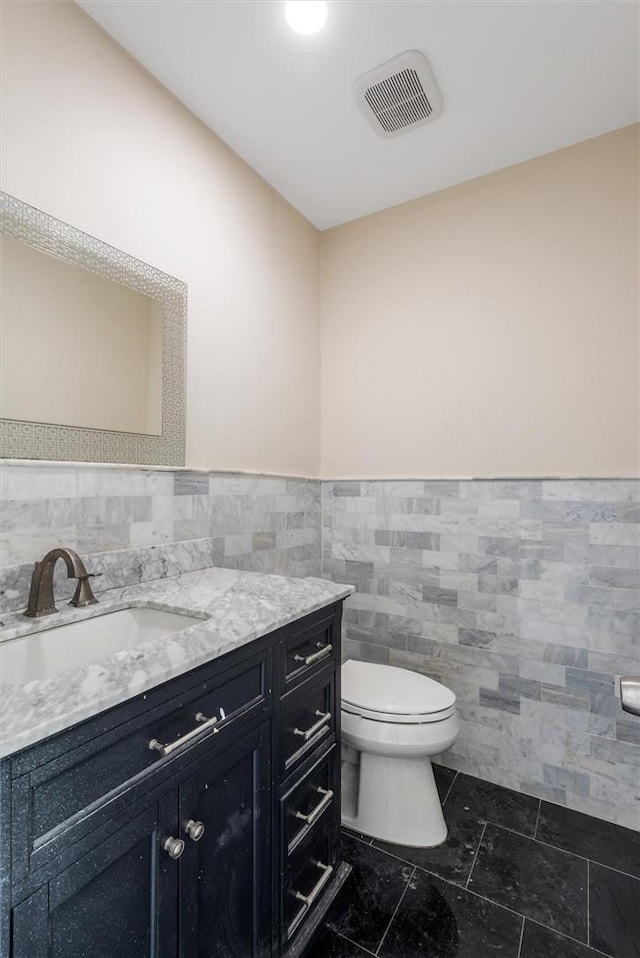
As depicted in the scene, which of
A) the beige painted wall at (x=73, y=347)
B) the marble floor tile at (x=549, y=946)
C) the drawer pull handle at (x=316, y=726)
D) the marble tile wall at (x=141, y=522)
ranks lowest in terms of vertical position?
the marble floor tile at (x=549, y=946)

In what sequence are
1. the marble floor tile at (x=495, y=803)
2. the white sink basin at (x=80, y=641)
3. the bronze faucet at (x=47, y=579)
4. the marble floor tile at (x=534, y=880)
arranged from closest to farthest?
the white sink basin at (x=80, y=641), the bronze faucet at (x=47, y=579), the marble floor tile at (x=534, y=880), the marble floor tile at (x=495, y=803)

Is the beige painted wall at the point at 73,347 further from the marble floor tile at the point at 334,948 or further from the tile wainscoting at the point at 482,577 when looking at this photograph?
the marble floor tile at the point at 334,948

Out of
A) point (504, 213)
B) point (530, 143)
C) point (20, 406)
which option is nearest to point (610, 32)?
point (530, 143)

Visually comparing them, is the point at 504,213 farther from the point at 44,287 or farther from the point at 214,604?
the point at 214,604

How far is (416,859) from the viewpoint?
153 cm

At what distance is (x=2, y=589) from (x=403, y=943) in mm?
1456

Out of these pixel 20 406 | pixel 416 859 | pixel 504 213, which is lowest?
pixel 416 859

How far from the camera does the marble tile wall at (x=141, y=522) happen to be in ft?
3.83

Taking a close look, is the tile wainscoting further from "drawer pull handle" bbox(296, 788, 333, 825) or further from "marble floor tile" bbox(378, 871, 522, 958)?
"drawer pull handle" bbox(296, 788, 333, 825)

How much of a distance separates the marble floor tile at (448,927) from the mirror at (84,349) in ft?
5.22

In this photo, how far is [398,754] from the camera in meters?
1.55

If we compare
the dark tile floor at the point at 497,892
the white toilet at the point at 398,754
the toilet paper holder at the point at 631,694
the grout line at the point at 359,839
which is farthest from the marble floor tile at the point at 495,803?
the toilet paper holder at the point at 631,694

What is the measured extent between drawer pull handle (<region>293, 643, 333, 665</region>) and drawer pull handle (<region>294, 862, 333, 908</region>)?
1.92 ft

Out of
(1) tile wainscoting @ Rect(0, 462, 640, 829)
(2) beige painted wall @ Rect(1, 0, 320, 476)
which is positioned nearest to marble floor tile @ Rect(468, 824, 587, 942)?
(1) tile wainscoting @ Rect(0, 462, 640, 829)
